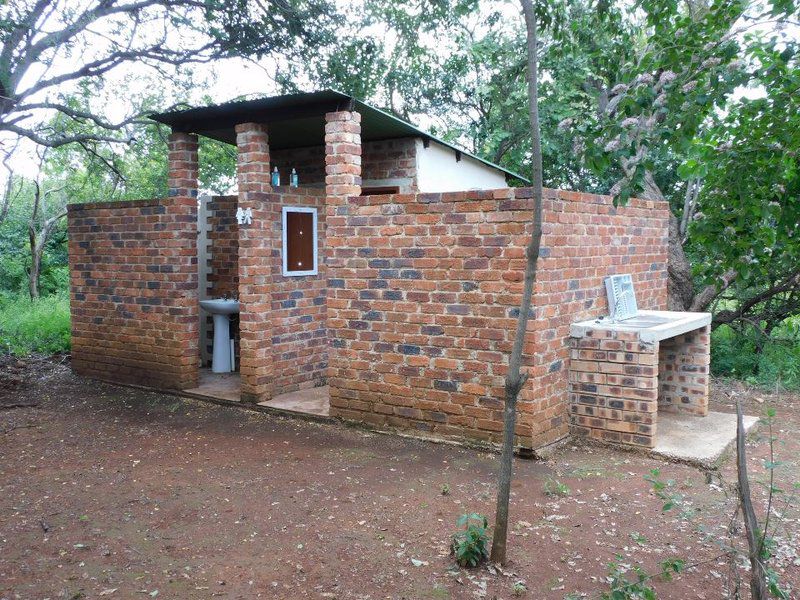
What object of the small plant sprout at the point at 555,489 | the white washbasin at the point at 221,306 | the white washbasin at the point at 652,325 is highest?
A: the white washbasin at the point at 652,325

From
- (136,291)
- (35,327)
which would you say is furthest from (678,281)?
(35,327)

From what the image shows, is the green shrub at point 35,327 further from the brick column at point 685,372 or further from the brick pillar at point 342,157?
the brick column at point 685,372

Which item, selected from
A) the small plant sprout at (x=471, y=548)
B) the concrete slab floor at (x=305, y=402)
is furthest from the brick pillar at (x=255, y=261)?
the small plant sprout at (x=471, y=548)

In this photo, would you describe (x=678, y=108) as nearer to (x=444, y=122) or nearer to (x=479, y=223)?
(x=479, y=223)

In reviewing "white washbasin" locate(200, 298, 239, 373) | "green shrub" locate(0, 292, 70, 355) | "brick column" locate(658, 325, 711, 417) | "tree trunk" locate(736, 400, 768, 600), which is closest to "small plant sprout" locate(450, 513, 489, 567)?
"tree trunk" locate(736, 400, 768, 600)

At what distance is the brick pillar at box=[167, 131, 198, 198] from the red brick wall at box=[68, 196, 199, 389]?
0.10m

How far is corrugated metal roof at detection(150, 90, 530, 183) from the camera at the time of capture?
6.30 metres

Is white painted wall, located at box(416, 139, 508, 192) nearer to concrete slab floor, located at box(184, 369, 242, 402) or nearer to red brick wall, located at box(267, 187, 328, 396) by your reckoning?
red brick wall, located at box(267, 187, 328, 396)

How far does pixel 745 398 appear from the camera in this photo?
778 centimetres

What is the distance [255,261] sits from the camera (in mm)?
6938

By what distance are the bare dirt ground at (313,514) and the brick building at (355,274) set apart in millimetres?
514

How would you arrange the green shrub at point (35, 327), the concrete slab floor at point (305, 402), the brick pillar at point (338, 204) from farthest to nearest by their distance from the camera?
the green shrub at point (35, 327)
the concrete slab floor at point (305, 402)
the brick pillar at point (338, 204)

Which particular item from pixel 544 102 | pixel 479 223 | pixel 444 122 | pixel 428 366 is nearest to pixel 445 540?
pixel 428 366

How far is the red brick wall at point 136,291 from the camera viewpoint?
770cm
